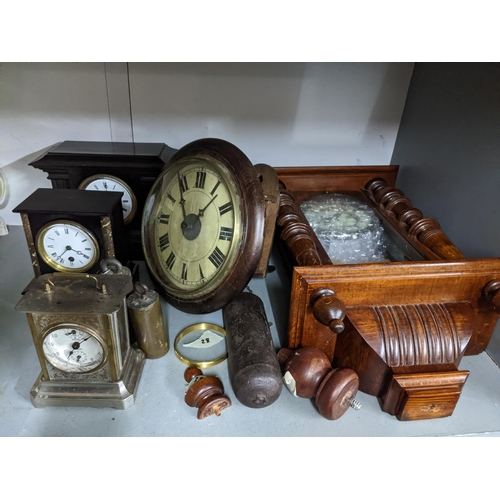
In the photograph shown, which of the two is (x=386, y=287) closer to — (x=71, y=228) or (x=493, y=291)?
(x=493, y=291)

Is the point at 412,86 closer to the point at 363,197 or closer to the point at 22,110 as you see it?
the point at 363,197

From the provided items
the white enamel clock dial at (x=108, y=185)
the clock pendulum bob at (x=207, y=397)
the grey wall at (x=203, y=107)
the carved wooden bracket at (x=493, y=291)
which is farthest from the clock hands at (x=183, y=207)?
the carved wooden bracket at (x=493, y=291)

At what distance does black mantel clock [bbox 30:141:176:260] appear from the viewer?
1.33m

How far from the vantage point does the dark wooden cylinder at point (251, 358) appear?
2.89ft

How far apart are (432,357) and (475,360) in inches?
10.7

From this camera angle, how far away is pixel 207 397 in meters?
0.92

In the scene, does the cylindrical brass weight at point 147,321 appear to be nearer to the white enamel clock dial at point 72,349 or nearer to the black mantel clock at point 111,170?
the white enamel clock dial at point 72,349

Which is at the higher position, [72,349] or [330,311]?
[330,311]

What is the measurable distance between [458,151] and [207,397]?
1047 mm

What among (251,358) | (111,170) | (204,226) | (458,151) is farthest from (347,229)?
(111,170)

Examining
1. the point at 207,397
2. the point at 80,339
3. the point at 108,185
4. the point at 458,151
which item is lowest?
the point at 207,397

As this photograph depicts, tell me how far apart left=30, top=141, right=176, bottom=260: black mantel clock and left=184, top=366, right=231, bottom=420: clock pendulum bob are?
1.90 ft

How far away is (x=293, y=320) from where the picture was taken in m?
1.00

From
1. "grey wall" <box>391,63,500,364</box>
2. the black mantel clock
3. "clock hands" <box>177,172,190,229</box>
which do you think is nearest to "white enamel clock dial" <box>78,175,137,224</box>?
the black mantel clock
